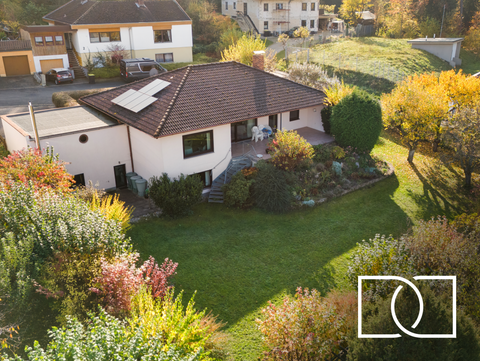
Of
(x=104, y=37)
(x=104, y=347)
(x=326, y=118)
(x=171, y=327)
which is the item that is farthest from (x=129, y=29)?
(x=104, y=347)

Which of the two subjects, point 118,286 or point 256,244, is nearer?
point 118,286

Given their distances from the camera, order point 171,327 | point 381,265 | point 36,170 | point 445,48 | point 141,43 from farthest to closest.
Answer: point 141,43 → point 445,48 → point 36,170 → point 381,265 → point 171,327

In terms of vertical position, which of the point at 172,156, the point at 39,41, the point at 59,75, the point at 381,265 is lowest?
the point at 381,265

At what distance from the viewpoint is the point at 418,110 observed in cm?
2442

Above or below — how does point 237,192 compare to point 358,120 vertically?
below

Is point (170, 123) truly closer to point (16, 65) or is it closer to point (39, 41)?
point (39, 41)

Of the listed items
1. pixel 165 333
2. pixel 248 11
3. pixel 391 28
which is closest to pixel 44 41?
pixel 248 11

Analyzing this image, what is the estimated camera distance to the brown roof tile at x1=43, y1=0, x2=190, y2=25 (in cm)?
4528

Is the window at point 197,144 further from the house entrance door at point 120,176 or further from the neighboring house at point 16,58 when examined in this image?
the neighboring house at point 16,58

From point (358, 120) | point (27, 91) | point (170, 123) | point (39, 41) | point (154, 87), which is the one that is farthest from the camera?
point (39, 41)

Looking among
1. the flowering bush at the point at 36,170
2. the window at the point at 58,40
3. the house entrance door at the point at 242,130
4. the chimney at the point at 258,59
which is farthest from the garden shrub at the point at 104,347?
the window at the point at 58,40

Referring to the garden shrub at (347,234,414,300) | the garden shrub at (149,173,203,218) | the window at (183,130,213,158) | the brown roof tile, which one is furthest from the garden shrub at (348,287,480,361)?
the brown roof tile

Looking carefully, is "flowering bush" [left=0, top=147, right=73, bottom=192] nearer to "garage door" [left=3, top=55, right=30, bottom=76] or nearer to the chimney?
the chimney

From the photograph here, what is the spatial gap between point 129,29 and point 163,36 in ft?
13.2
